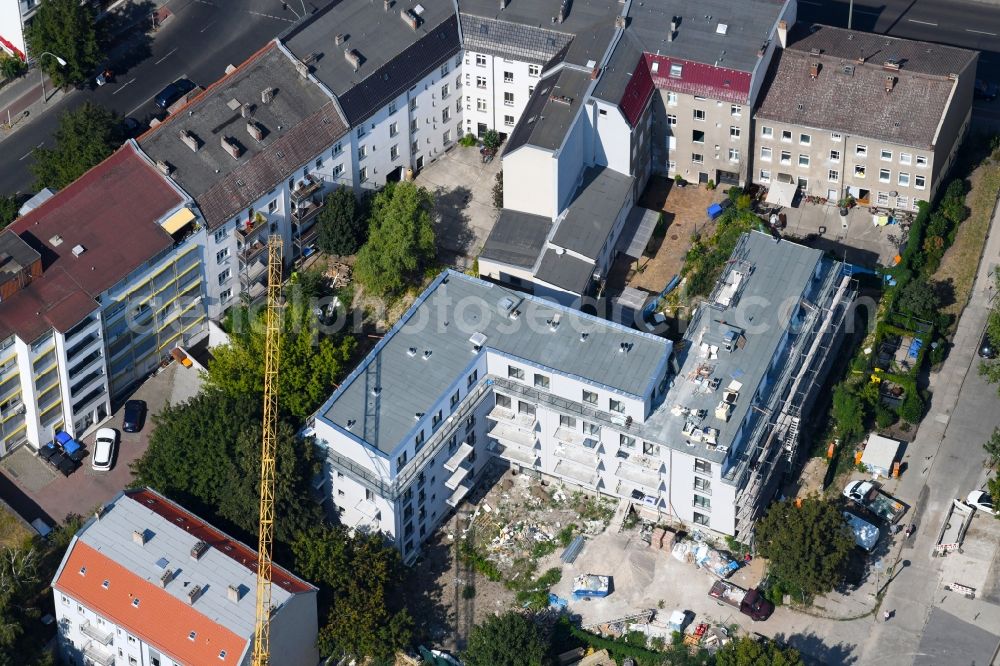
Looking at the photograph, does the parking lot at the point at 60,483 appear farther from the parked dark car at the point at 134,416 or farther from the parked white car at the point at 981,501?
the parked white car at the point at 981,501

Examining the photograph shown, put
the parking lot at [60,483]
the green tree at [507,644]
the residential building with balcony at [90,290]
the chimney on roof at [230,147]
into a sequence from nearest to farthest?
the green tree at [507,644] < the residential building with balcony at [90,290] < the parking lot at [60,483] < the chimney on roof at [230,147]

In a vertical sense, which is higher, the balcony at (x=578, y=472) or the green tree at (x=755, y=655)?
the balcony at (x=578, y=472)

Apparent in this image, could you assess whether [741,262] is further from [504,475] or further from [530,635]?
[530,635]

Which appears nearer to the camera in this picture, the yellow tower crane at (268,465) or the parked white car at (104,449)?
the yellow tower crane at (268,465)

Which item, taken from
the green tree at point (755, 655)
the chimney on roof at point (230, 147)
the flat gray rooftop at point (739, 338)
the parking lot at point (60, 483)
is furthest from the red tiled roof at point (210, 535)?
the green tree at point (755, 655)

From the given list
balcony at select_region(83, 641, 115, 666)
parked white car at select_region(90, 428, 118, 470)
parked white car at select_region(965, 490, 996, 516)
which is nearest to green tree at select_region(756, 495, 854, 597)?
parked white car at select_region(965, 490, 996, 516)

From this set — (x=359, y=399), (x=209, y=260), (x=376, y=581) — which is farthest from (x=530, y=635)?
(x=209, y=260)

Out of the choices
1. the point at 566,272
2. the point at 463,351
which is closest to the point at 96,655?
the point at 463,351

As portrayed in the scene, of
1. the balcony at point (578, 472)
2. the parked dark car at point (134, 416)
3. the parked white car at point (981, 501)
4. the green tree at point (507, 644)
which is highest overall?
the parked white car at point (981, 501)
